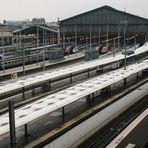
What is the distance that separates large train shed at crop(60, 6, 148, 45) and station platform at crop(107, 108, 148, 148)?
8267 cm

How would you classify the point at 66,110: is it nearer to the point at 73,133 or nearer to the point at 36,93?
the point at 73,133

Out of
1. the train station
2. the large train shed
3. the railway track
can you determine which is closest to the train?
the train station

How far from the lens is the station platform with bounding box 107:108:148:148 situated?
27747 millimetres

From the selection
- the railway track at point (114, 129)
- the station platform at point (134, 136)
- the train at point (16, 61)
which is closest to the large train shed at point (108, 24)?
the train at point (16, 61)

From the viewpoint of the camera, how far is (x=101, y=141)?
2895 centimetres

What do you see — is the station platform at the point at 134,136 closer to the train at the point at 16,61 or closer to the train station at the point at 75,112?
the train station at the point at 75,112

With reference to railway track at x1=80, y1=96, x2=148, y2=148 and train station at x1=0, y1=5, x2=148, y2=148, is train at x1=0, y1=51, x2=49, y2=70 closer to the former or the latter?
train station at x1=0, y1=5, x2=148, y2=148

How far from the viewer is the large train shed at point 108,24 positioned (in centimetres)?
11719

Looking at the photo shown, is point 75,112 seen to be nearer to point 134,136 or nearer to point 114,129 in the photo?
point 114,129

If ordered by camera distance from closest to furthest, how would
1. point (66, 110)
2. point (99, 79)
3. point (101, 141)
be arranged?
1. point (101, 141)
2. point (66, 110)
3. point (99, 79)

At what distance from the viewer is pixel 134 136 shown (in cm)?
2962

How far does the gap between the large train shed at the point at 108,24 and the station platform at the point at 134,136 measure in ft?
271

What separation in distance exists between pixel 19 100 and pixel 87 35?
88.6m

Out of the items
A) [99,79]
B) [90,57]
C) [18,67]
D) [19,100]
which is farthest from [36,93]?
[90,57]
